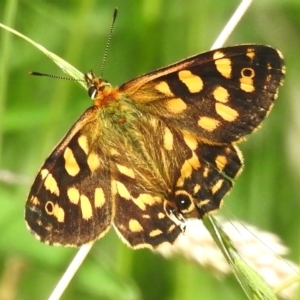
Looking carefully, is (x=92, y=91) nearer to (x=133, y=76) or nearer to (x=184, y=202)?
(x=184, y=202)

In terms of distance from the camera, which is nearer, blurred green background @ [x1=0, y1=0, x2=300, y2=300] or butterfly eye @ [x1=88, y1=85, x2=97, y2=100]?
butterfly eye @ [x1=88, y1=85, x2=97, y2=100]

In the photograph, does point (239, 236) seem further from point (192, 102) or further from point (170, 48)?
point (170, 48)

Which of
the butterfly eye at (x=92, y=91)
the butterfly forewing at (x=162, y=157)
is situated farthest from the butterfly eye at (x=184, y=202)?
the butterfly eye at (x=92, y=91)

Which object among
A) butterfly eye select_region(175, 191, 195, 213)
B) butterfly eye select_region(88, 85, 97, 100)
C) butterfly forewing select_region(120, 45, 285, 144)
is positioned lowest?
butterfly eye select_region(175, 191, 195, 213)

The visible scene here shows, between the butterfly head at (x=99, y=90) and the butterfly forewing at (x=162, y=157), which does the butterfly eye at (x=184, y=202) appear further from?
the butterfly head at (x=99, y=90)

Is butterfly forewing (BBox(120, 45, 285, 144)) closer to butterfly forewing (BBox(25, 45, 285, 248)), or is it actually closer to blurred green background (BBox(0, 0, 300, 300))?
butterfly forewing (BBox(25, 45, 285, 248))

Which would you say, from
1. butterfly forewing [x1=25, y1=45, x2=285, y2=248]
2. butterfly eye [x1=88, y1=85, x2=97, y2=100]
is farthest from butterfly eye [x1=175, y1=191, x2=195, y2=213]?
butterfly eye [x1=88, y1=85, x2=97, y2=100]

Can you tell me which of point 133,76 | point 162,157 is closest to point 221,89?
point 162,157

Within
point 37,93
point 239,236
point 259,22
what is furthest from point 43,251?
point 259,22
